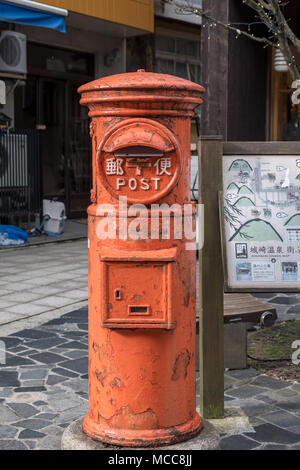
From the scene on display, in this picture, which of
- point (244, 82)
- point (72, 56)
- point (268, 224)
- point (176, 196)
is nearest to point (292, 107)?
point (244, 82)

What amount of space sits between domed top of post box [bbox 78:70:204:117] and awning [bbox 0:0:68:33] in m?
8.49

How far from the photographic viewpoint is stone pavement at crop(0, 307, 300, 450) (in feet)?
13.4

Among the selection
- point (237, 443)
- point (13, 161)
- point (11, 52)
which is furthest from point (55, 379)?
point (11, 52)

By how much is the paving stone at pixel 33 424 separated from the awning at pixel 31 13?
8.50 meters

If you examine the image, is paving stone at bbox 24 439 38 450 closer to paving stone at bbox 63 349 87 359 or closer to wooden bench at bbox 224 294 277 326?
paving stone at bbox 63 349 87 359

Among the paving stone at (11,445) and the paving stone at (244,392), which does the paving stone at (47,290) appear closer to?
the paving stone at (244,392)

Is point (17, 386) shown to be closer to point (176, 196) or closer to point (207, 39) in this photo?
point (176, 196)

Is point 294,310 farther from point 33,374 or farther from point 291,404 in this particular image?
point 33,374

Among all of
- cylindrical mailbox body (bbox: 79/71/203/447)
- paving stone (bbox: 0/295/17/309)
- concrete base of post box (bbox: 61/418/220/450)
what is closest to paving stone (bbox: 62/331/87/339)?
paving stone (bbox: 0/295/17/309)

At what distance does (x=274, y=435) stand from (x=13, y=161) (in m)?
9.59

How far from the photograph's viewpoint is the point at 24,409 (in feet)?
14.9

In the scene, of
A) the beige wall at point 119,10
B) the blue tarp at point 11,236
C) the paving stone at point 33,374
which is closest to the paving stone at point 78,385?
the paving stone at point 33,374

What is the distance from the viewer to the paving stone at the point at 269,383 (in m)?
4.97

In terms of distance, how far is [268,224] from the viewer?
14.1 feet
